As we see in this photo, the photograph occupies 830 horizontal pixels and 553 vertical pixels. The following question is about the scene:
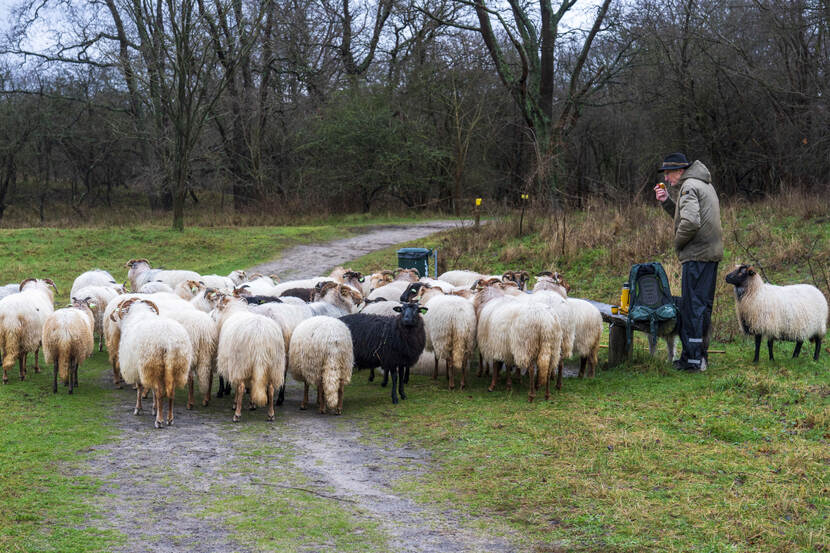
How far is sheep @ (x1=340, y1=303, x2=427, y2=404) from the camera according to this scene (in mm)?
9016

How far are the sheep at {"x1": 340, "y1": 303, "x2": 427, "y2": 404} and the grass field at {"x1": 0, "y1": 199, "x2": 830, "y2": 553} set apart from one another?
460 mm

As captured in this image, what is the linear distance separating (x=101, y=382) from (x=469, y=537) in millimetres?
6773

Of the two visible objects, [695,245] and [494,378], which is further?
[494,378]

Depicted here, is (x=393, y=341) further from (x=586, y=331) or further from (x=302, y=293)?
(x=302, y=293)

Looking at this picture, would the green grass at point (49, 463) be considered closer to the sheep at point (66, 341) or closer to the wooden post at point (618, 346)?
the sheep at point (66, 341)

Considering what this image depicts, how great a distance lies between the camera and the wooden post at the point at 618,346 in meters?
10.4

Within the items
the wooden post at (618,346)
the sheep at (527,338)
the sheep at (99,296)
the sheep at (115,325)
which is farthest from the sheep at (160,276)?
the wooden post at (618,346)

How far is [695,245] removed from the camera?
29.9 feet

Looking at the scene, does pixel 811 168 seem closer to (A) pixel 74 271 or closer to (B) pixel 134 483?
(A) pixel 74 271

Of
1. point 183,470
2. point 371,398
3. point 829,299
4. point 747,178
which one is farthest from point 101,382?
point 747,178

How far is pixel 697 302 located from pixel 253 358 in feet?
17.0

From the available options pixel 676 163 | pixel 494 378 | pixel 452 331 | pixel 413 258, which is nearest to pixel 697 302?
pixel 676 163

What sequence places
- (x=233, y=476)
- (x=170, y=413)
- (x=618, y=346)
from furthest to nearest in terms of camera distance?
(x=618, y=346)
(x=170, y=413)
(x=233, y=476)

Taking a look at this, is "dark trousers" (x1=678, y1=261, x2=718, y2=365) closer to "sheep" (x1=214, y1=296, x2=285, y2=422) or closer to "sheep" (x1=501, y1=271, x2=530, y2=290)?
"sheep" (x1=501, y1=271, x2=530, y2=290)
